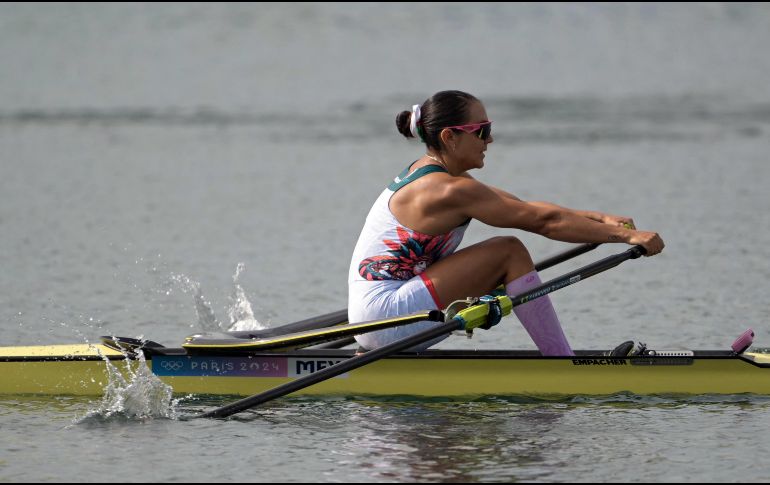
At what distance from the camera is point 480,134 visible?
28.4 ft

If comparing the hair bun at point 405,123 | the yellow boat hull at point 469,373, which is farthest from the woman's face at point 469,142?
the yellow boat hull at point 469,373

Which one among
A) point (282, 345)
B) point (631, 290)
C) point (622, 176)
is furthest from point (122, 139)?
point (282, 345)

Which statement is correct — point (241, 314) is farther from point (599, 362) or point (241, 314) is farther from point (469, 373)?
point (599, 362)

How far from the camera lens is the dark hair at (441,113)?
337 inches

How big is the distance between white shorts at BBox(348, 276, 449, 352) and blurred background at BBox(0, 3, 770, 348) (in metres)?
2.59

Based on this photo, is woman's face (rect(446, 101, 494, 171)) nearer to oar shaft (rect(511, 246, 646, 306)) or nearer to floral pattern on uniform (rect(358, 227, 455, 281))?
floral pattern on uniform (rect(358, 227, 455, 281))

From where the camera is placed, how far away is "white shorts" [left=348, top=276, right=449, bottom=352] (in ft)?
28.5

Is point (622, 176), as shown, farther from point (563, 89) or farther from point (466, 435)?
point (466, 435)

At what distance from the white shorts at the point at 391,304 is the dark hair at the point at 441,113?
89 centimetres

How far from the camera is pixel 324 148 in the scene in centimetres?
2258

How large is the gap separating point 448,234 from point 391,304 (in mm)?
566

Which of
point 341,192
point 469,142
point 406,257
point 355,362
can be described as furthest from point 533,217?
point 341,192

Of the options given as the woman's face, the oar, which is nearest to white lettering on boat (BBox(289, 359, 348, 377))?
the oar

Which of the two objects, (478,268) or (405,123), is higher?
(405,123)
